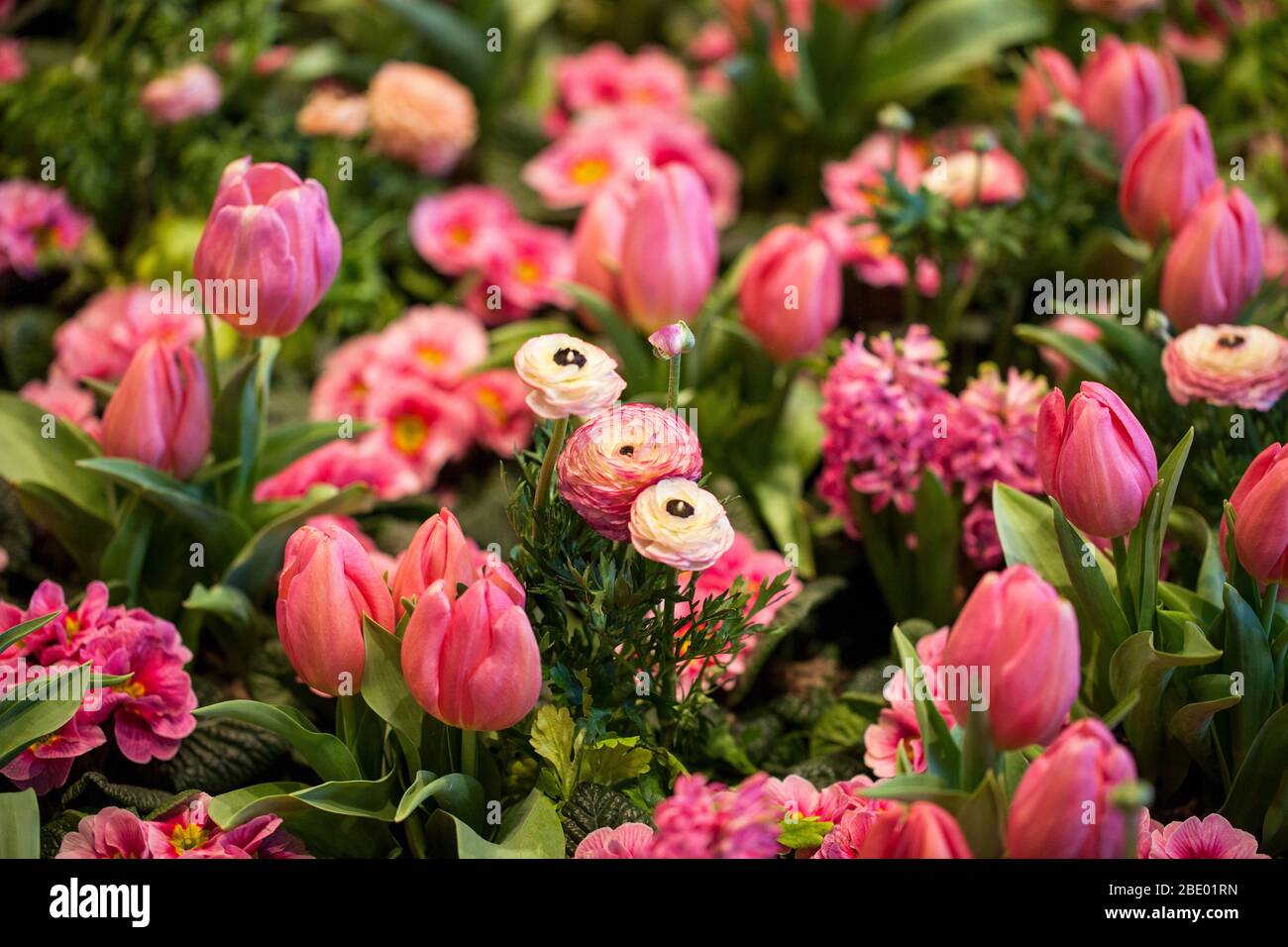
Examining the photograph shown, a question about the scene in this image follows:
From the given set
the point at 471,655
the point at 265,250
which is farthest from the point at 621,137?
the point at 471,655

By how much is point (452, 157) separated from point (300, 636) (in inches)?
36.1

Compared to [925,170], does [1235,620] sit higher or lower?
lower

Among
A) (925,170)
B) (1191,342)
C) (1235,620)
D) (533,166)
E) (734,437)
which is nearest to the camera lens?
(1235,620)

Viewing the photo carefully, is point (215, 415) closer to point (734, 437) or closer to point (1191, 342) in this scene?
point (734, 437)

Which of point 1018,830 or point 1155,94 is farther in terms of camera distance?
point 1155,94

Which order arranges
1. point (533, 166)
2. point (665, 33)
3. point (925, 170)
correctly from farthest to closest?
1. point (665, 33)
2. point (533, 166)
3. point (925, 170)

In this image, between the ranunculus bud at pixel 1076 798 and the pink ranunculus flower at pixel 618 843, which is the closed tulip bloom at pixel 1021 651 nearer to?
the ranunculus bud at pixel 1076 798

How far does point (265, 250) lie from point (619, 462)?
1.02 feet

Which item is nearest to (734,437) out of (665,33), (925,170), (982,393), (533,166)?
(982,393)

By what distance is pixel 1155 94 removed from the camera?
1.27 metres

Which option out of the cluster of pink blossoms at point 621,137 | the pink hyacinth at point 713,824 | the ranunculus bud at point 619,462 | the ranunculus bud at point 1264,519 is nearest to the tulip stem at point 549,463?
the ranunculus bud at point 619,462

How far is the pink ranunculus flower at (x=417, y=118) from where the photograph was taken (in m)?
1.49

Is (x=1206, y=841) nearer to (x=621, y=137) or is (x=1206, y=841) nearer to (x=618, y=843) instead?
(x=618, y=843)
